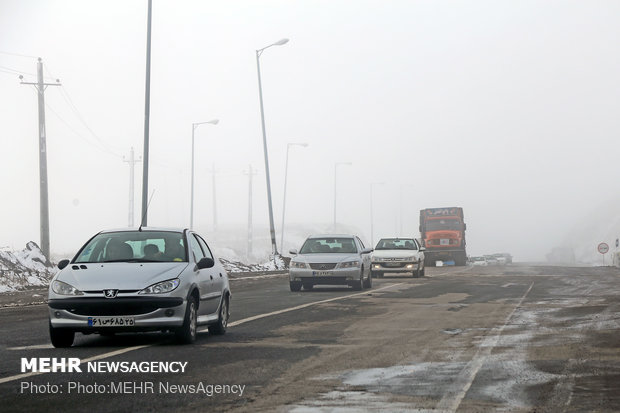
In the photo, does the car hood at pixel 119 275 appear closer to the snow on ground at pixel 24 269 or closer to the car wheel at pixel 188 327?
the car wheel at pixel 188 327

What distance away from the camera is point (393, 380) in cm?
930

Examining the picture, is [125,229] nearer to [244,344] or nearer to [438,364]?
[244,344]

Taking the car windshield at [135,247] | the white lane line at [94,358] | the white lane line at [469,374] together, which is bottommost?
the white lane line at [469,374]

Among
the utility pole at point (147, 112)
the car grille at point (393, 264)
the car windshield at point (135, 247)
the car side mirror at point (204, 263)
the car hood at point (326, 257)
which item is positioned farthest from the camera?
the car grille at point (393, 264)

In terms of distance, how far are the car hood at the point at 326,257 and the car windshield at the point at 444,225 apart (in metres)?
36.7

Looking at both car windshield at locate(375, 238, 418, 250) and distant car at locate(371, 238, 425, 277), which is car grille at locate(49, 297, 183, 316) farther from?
car windshield at locate(375, 238, 418, 250)

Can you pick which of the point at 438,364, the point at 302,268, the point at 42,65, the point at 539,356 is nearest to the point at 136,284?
the point at 438,364

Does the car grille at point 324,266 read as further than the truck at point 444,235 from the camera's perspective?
No

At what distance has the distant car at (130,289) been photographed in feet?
39.1

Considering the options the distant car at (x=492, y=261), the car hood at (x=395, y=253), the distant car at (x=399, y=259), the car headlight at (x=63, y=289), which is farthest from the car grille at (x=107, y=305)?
the distant car at (x=492, y=261)

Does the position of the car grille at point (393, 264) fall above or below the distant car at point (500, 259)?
above

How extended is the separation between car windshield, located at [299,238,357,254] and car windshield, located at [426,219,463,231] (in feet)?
117

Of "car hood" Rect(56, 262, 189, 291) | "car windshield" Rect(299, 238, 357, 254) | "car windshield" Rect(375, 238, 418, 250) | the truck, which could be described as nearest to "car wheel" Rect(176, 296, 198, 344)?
"car hood" Rect(56, 262, 189, 291)

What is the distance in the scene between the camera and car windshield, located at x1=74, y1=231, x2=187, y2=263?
13.0 metres
